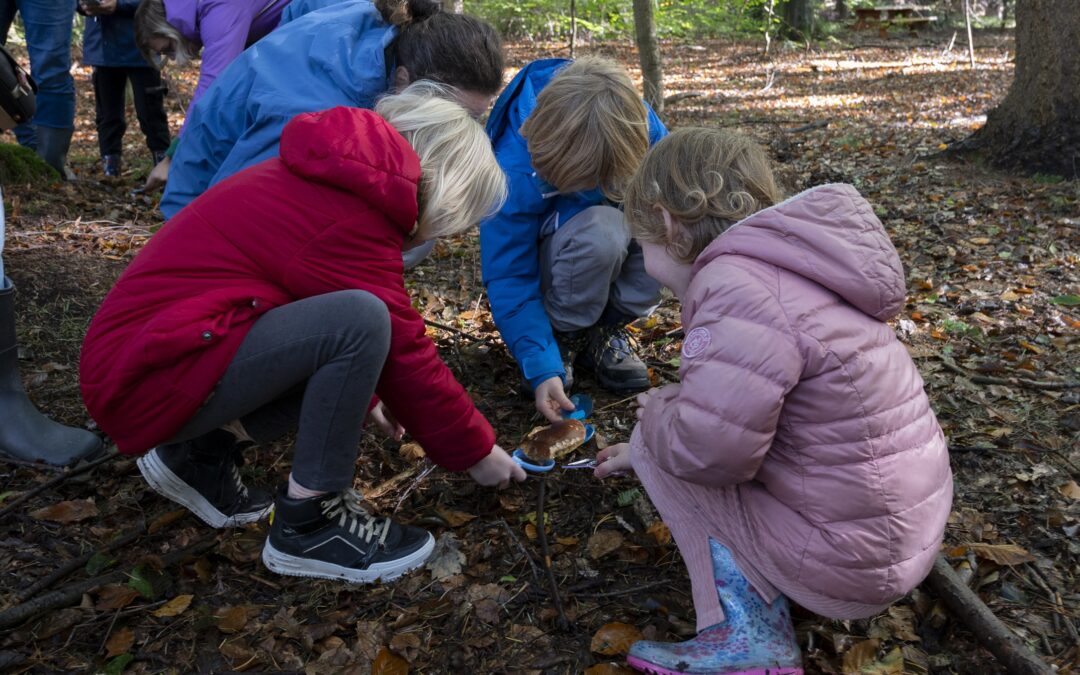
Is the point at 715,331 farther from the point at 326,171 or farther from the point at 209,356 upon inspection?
the point at 209,356

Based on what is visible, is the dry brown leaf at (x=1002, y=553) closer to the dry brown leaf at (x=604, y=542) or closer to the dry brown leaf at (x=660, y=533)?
the dry brown leaf at (x=660, y=533)

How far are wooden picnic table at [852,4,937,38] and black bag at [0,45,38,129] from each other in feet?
58.0

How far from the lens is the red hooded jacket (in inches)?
72.9

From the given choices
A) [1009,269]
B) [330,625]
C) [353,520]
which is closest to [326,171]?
[353,520]

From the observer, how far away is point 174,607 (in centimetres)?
208

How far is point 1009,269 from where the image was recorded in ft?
13.4

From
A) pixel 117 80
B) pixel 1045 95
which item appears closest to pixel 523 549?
pixel 1045 95

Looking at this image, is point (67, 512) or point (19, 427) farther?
point (19, 427)

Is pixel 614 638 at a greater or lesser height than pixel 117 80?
lesser

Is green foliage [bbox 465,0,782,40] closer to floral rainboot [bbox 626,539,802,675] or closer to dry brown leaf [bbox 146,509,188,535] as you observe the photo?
dry brown leaf [bbox 146,509,188,535]

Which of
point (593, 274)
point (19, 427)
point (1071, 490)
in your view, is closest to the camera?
point (1071, 490)

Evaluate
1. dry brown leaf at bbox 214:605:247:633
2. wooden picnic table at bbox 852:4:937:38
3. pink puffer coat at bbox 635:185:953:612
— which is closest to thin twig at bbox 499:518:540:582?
pink puffer coat at bbox 635:185:953:612

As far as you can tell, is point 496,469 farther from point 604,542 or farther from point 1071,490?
point 1071,490

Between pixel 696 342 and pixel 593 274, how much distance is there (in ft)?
4.24
